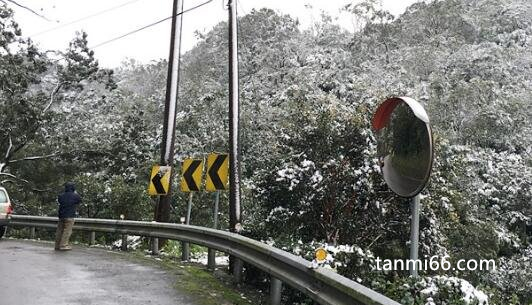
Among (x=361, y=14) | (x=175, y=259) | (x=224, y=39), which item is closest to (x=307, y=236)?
(x=175, y=259)

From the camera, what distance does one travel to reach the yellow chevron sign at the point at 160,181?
13.8 m

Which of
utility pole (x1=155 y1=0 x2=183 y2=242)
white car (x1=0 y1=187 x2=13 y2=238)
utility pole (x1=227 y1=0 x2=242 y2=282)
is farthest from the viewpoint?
white car (x1=0 y1=187 x2=13 y2=238)

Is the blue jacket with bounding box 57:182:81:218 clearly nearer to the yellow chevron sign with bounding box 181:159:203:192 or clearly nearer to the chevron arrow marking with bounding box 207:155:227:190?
the yellow chevron sign with bounding box 181:159:203:192

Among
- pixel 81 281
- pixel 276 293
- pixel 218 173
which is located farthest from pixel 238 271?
pixel 218 173

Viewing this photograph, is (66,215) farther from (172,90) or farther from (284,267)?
(284,267)

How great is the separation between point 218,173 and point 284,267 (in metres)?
4.89

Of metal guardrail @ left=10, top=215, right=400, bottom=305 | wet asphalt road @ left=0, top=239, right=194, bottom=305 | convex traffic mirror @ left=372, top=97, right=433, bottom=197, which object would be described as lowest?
wet asphalt road @ left=0, top=239, right=194, bottom=305

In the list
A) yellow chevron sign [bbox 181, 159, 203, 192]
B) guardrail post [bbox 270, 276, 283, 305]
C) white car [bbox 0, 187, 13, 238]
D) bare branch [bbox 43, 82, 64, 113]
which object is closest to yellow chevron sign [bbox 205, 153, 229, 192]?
yellow chevron sign [bbox 181, 159, 203, 192]

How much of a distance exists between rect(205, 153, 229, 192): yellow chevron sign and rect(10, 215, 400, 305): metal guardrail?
99cm

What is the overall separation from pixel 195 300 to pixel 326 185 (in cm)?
516

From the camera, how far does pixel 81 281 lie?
811cm

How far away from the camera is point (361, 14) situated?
168 feet

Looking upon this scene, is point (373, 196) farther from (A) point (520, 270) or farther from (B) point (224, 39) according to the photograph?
(B) point (224, 39)

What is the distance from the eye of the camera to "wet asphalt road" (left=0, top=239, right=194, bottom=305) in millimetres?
6771
